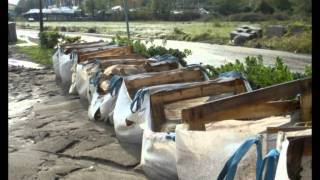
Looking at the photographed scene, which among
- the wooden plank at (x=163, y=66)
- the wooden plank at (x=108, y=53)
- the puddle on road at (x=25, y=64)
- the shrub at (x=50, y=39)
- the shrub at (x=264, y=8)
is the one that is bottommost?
the puddle on road at (x=25, y=64)

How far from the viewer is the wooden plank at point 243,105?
4.10 metres

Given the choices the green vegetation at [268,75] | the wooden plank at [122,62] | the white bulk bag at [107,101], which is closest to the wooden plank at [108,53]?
the wooden plank at [122,62]

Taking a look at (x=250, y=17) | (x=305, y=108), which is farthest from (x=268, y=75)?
(x=250, y=17)

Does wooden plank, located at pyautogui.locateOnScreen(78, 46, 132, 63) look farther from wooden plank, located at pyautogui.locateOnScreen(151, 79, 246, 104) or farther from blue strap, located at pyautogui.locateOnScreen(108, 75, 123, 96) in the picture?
wooden plank, located at pyautogui.locateOnScreen(151, 79, 246, 104)

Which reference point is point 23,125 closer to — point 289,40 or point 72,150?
point 72,150

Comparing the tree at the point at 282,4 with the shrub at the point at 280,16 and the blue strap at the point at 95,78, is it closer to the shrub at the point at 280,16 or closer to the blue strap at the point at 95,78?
the shrub at the point at 280,16

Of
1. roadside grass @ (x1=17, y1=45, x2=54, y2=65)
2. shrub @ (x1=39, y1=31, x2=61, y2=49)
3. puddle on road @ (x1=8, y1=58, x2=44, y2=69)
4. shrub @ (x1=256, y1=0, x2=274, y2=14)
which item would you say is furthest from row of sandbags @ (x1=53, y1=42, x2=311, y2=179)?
shrub @ (x1=256, y1=0, x2=274, y2=14)

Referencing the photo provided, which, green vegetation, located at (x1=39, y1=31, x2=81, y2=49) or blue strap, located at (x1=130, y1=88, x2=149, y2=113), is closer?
blue strap, located at (x1=130, y1=88, x2=149, y2=113)

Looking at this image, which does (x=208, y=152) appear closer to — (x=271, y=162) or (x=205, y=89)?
(x=271, y=162)

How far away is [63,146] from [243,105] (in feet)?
11.0

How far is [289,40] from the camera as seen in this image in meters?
20.3

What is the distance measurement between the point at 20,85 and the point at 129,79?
7.84 metres

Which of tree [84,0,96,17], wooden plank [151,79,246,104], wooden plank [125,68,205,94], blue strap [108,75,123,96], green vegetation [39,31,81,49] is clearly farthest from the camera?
tree [84,0,96,17]

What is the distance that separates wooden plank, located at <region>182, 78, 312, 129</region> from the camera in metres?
4.10
